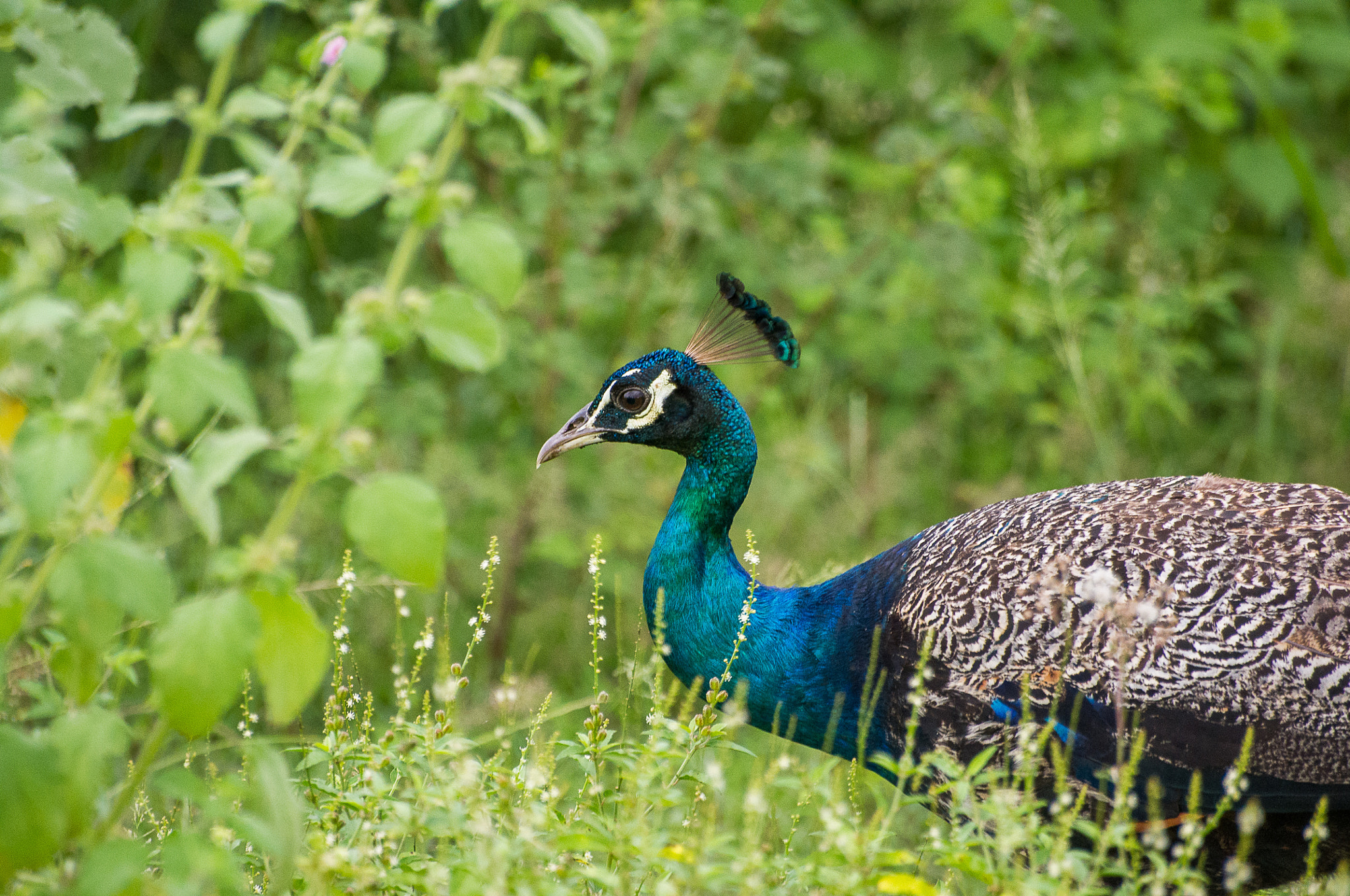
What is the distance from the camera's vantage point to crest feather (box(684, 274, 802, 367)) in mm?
2838

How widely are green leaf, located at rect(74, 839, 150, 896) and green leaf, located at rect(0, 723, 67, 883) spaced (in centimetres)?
4

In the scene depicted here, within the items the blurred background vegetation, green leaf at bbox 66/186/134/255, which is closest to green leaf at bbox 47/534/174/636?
the blurred background vegetation

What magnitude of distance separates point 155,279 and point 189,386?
11 cm

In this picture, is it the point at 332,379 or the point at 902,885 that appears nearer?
the point at 332,379

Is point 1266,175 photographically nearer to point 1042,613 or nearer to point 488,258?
point 1042,613

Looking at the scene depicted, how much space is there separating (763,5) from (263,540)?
10.3 ft

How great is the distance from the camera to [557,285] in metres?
3.75

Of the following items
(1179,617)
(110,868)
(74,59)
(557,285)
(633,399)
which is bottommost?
(110,868)

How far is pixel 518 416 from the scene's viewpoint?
3.91 meters

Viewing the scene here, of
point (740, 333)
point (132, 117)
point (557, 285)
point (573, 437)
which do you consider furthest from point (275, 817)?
point (557, 285)

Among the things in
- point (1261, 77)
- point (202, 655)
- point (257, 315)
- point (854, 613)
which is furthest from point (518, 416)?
point (1261, 77)

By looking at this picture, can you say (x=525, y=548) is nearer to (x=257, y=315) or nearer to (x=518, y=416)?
(x=518, y=416)

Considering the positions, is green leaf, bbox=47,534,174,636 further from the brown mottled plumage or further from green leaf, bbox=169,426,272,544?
the brown mottled plumage

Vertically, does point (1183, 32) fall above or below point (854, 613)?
above
